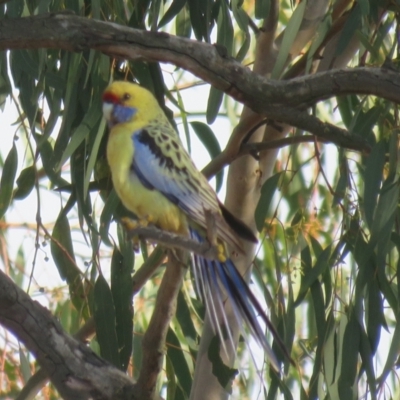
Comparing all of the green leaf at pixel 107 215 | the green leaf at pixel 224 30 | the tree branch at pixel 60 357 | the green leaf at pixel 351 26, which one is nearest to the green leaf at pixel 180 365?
the green leaf at pixel 107 215

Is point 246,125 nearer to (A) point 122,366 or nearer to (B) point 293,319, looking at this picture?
(B) point 293,319

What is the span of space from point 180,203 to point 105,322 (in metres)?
0.38

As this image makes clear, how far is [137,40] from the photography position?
1.59 meters

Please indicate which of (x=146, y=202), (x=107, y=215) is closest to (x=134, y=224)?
(x=146, y=202)

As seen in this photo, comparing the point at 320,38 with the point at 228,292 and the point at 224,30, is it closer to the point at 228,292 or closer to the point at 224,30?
the point at 224,30

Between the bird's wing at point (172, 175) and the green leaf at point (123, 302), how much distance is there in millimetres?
304

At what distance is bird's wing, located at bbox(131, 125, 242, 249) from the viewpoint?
1844mm

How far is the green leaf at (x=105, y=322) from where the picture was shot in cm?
206

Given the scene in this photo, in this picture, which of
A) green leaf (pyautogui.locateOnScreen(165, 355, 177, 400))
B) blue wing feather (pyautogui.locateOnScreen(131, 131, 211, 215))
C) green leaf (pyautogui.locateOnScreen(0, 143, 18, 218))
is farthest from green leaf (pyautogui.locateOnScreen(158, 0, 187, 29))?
green leaf (pyautogui.locateOnScreen(165, 355, 177, 400))

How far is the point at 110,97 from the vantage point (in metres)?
2.01

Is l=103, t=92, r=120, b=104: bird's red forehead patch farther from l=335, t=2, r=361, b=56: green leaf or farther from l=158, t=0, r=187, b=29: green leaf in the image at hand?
l=335, t=2, r=361, b=56: green leaf

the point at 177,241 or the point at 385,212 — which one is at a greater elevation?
the point at 385,212

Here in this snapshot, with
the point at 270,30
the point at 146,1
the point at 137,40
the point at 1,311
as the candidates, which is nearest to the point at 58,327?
the point at 1,311

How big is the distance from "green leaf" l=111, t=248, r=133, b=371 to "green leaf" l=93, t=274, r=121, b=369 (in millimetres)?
19
